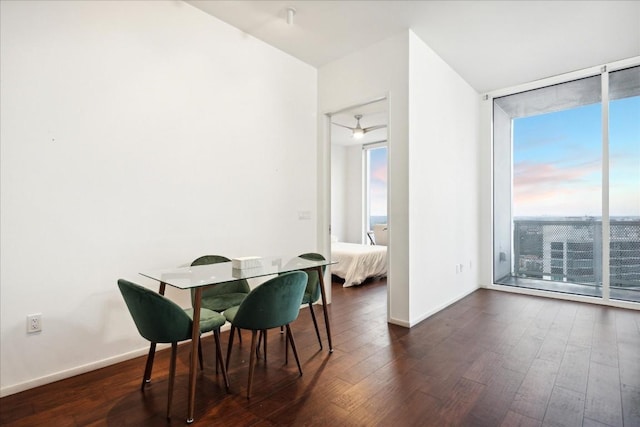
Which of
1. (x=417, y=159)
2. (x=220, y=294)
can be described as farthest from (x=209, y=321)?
(x=417, y=159)

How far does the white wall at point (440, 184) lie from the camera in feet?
11.3

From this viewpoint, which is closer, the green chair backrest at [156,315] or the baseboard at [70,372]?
the green chair backrest at [156,315]

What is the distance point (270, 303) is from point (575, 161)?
472 cm

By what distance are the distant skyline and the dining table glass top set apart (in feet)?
12.7

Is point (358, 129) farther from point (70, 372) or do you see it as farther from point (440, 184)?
point (70, 372)

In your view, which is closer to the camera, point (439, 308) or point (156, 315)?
point (156, 315)

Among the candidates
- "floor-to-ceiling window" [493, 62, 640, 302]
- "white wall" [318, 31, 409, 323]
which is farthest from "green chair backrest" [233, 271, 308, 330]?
"floor-to-ceiling window" [493, 62, 640, 302]

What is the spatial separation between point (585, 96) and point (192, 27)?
4962 mm

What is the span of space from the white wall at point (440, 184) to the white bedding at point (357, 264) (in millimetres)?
1470

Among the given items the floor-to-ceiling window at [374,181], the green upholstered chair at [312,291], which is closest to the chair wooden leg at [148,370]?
the green upholstered chair at [312,291]

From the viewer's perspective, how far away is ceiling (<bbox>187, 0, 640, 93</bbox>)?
296cm

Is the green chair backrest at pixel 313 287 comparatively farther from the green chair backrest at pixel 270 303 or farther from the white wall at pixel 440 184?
the white wall at pixel 440 184

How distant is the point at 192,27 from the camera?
2.93m

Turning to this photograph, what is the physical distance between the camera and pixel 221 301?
8.59 feet
